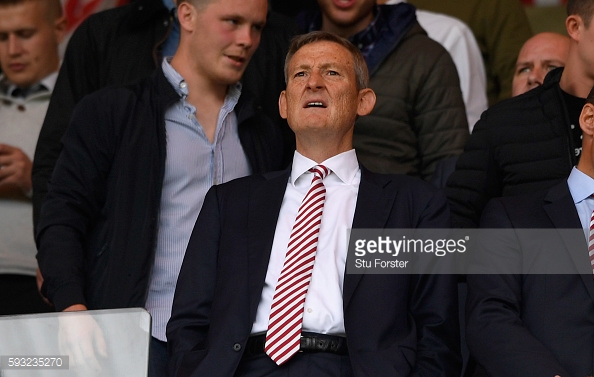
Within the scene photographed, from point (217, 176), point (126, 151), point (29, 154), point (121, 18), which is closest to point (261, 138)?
point (217, 176)

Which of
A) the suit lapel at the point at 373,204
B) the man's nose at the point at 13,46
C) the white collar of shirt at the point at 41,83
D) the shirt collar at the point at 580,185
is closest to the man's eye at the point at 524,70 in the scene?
the shirt collar at the point at 580,185

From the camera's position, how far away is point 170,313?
11.5 ft

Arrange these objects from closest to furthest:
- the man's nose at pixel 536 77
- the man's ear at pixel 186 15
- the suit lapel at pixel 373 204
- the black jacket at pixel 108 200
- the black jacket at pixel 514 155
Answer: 1. the suit lapel at pixel 373 204
2. the black jacket at pixel 108 200
3. the black jacket at pixel 514 155
4. the man's ear at pixel 186 15
5. the man's nose at pixel 536 77

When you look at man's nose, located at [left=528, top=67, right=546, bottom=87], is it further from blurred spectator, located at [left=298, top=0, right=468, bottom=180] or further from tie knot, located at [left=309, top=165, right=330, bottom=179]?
tie knot, located at [left=309, top=165, right=330, bottom=179]

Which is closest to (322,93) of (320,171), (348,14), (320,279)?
(320,171)

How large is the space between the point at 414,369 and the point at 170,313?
0.83 metres

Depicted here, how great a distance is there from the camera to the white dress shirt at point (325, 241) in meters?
3.08

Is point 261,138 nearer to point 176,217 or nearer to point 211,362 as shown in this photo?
point 176,217

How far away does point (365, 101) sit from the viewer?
3.55 m

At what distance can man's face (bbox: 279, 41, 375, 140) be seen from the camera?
338 cm

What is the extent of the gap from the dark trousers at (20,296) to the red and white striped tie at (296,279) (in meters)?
1.44

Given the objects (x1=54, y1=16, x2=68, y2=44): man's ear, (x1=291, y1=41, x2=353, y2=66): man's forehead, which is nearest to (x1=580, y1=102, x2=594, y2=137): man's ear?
(x1=291, y1=41, x2=353, y2=66): man's forehead

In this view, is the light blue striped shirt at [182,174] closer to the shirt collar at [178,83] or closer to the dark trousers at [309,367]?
the shirt collar at [178,83]

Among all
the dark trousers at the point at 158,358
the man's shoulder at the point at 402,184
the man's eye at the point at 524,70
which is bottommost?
the dark trousers at the point at 158,358
